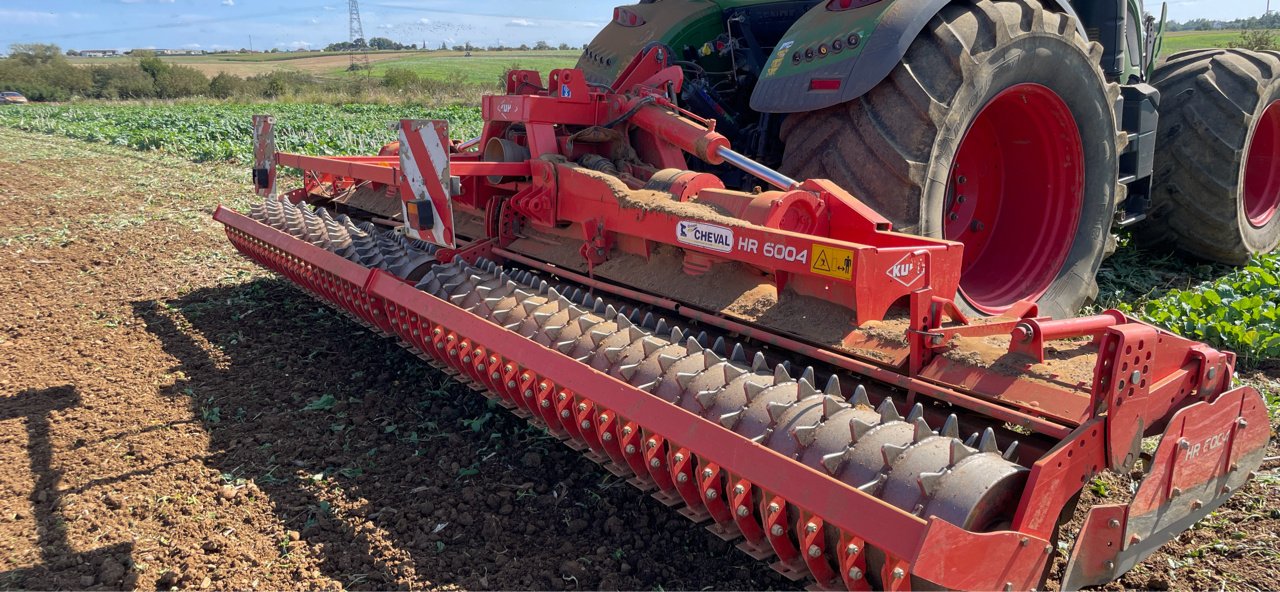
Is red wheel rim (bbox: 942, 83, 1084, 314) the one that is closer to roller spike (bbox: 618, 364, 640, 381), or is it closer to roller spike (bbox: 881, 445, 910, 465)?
roller spike (bbox: 618, 364, 640, 381)

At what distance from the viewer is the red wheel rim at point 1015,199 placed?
12.2 feet

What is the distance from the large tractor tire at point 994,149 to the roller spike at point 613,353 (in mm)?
1136

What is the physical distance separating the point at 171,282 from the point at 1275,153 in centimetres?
789

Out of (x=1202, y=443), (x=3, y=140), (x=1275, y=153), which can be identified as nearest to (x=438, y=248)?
(x=1202, y=443)

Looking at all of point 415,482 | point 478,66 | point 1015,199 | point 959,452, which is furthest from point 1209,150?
point 478,66

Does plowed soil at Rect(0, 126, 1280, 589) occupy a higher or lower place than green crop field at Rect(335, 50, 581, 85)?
lower

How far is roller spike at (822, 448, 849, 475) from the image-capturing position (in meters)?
1.93

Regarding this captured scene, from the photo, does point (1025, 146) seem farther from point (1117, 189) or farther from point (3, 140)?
point (3, 140)

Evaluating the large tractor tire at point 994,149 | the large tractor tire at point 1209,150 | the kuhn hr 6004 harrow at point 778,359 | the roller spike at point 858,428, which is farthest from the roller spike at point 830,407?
the large tractor tire at point 1209,150

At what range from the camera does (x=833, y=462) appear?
6.35 feet

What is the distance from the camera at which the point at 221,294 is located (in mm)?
5504

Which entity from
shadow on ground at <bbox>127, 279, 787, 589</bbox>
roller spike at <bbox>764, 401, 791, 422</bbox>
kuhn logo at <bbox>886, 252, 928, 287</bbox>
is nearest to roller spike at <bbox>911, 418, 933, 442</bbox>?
roller spike at <bbox>764, 401, 791, 422</bbox>

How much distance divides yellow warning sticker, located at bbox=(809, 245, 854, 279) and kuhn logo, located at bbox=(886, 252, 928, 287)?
13cm

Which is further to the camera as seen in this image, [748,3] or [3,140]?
[3,140]
